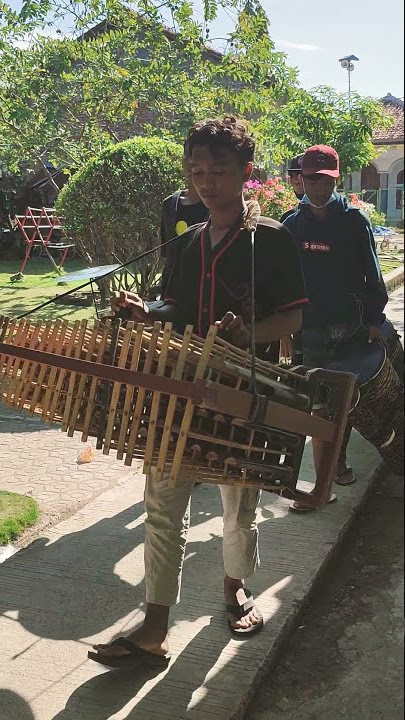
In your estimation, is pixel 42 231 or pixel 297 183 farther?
pixel 42 231

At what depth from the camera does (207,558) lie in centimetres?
338

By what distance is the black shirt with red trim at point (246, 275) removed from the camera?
94.5 inches

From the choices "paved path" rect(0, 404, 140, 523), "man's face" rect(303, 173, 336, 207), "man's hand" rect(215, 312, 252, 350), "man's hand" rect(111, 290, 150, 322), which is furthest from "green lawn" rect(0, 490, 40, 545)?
"man's face" rect(303, 173, 336, 207)

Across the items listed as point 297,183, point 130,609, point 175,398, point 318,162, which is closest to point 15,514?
point 130,609

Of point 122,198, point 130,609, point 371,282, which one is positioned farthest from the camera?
point 122,198

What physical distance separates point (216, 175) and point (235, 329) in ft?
1.85

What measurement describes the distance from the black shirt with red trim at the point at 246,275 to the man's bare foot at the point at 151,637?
1017mm

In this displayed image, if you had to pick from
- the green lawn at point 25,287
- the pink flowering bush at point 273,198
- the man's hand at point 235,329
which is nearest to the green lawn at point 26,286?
the green lawn at point 25,287

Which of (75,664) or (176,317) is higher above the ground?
(176,317)

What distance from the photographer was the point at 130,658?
2.53 m

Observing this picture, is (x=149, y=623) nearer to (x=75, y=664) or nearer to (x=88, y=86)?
(x=75, y=664)

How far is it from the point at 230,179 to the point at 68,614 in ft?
5.97

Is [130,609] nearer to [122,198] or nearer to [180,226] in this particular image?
[180,226]

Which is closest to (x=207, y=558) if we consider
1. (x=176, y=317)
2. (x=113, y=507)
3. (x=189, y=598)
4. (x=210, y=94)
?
(x=189, y=598)
